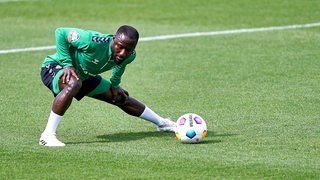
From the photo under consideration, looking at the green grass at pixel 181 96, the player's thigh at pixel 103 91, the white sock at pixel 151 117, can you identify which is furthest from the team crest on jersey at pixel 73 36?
the white sock at pixel 151 117

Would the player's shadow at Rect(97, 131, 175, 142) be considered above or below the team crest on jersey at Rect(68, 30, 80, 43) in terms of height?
below

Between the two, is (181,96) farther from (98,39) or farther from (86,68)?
(98,39)

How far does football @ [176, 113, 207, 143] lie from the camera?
12.7 metres

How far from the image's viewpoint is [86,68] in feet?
43.2

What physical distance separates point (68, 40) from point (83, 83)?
911mm

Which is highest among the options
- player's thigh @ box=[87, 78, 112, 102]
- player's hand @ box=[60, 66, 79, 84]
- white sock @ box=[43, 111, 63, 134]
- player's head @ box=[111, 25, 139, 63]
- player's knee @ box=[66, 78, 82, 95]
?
player's head @ box=[111, 25, 139, 63]

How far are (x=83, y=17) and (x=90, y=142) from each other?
13091 mm

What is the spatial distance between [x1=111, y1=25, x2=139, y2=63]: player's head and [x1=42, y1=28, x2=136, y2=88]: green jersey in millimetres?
262

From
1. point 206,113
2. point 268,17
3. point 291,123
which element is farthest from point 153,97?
point 268,17

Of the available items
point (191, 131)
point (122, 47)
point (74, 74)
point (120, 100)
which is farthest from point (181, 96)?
point (74, 74)

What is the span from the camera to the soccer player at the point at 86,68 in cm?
1256

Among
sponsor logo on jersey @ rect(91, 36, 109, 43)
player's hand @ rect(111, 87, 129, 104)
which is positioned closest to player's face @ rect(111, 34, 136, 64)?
sponsor logo on jersey @ rect(91, 36, 109, 43)

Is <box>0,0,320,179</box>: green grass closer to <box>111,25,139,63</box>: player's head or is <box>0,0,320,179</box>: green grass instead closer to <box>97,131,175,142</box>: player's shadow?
<box>97,131,175,142</box>: player's shadow

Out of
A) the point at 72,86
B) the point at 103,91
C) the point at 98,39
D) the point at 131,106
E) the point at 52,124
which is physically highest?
the point at 98,39
